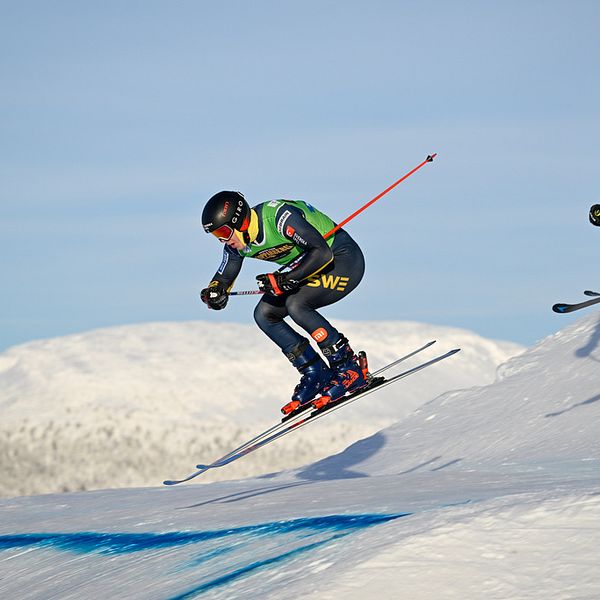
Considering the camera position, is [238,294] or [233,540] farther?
[238,294]

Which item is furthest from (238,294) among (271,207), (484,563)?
(484,563)

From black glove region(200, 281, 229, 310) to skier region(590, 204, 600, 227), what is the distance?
336cm

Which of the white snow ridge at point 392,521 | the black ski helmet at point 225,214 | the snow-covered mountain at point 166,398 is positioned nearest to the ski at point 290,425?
the white snow ridge at point 392,521

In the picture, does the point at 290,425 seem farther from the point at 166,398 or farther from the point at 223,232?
the point at 166,398

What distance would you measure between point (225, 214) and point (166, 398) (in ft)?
153

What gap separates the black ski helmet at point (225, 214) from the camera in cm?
887

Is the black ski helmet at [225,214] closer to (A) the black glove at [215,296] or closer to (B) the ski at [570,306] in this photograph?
(A) the black glove at [215,296]

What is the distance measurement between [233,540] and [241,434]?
37.3 meters

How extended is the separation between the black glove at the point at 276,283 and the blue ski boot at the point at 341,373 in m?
0.79

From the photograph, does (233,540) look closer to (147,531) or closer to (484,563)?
(147,531)

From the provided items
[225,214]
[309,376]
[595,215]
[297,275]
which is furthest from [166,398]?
[595,215]

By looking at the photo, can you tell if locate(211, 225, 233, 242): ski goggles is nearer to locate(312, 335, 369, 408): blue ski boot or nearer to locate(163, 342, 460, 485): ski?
locate(312, 335, 369, 408): blue ski boot

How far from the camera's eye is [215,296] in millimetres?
9430

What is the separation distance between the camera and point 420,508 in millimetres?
7418
